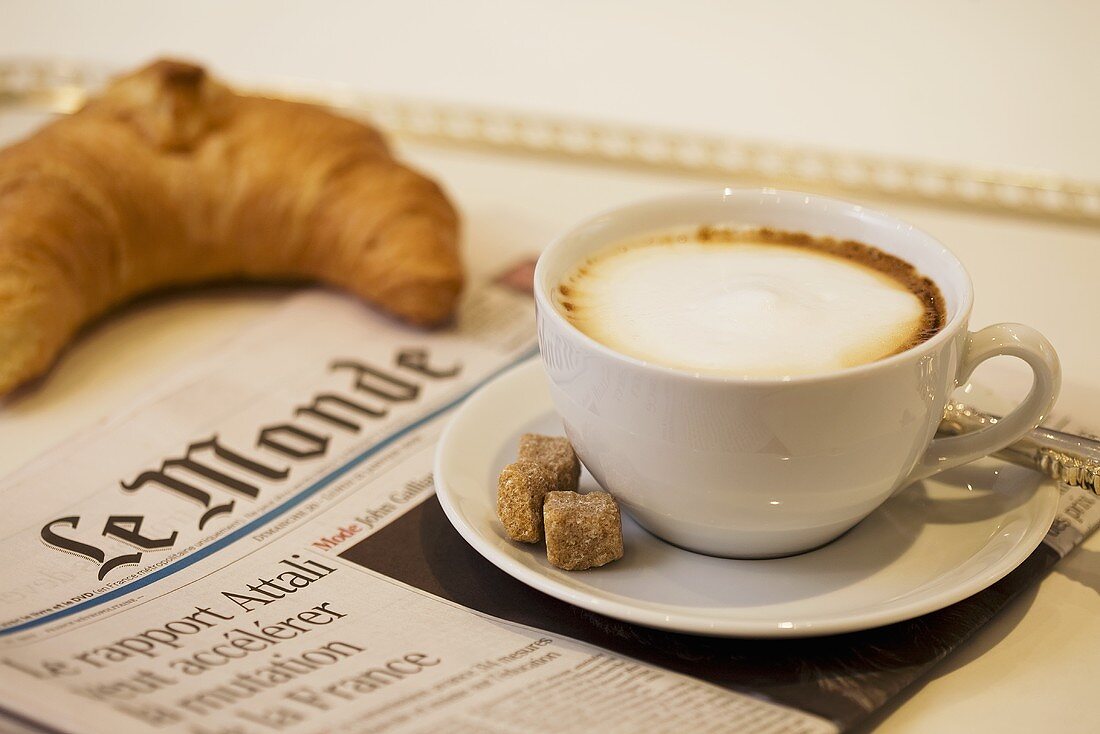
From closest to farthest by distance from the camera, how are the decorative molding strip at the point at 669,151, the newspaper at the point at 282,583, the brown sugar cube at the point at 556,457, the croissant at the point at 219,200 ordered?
the newspaper at the point at 282,583
the brown sugar cube at the point at 556,457
the croissant at the point at 219,200
the decorative molding strip at the point at 669,151

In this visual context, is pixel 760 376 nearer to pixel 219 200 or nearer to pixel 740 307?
pixel 740 307

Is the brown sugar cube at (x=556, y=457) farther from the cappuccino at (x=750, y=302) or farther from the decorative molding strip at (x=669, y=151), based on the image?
the decorative molding strip at (x=669, y=151)

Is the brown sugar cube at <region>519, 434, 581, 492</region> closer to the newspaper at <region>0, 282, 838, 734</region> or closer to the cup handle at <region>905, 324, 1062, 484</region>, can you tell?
the newspaper at <region>0, 282, 838, 734</region>

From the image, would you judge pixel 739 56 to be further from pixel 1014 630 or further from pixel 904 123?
pixel 1014 630

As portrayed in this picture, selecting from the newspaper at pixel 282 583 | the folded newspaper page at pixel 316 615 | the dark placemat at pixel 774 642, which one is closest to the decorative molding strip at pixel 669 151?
the newspaper at pixel 282 583

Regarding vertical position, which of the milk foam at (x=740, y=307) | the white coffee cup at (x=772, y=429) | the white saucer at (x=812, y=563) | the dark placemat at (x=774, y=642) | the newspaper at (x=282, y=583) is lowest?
the newspaper at (x=282, y=583)

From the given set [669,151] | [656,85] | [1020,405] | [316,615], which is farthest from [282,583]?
[656,85]

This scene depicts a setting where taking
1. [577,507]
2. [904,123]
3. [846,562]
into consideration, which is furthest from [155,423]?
[904,123]
